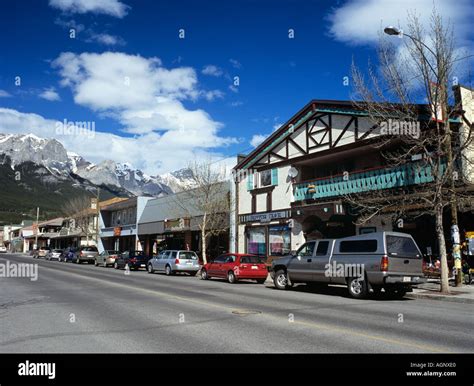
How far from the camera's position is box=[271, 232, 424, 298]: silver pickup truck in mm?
13852

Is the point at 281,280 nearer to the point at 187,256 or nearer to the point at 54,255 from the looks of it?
the point at 187,256

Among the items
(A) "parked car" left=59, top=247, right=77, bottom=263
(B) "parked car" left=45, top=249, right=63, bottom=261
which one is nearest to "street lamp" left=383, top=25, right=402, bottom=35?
(A) "parked car" left=59, top=247, right=77, bottom=263

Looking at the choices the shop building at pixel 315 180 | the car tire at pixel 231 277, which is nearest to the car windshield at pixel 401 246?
the shop building at pixel 315 180

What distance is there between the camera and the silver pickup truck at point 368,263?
1385cm

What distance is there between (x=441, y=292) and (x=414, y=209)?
489 cm

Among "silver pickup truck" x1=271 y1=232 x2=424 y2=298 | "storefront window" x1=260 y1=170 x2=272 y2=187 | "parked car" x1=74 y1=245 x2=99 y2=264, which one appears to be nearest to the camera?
"silver pickup truck" x1=271 y1=232 x2=424 y2=298

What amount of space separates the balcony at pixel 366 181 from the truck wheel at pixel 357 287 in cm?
633

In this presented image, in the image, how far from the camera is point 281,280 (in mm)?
17625

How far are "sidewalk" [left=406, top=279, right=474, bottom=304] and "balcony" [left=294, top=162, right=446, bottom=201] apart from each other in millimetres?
4666

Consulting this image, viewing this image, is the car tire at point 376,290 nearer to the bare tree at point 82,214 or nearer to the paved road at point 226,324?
the paved road at point 226,324

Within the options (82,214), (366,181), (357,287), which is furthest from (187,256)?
(82,214)

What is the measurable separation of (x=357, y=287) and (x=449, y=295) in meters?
3.27

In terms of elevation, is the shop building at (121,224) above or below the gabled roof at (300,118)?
below

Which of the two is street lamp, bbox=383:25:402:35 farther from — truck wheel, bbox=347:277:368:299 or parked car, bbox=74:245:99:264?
parked car, bbox=74:245:99:264
